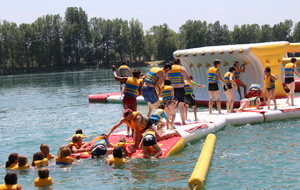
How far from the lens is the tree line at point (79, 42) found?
85438 mm

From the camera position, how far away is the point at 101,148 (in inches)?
380

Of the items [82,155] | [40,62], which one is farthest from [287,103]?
[40,62]

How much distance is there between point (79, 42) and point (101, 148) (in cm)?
8497

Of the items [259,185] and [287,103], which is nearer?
[259,185]

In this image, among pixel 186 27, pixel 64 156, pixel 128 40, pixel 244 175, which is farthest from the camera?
pixel 186 27

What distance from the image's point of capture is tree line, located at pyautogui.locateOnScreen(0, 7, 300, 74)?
85.4m

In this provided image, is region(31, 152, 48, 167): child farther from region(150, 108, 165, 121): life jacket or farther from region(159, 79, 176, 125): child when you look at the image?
region(159, 79, 176, 125): child

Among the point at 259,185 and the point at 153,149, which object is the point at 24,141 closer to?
the point at 153,149

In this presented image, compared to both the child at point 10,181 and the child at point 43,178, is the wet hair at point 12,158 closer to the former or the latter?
the child at point 43,178

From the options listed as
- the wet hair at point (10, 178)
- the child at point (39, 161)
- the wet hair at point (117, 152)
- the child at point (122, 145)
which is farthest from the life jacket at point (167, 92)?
the wet hair at point (10, 178)

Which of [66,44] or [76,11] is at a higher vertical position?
[76,11]

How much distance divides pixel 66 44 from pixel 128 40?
1285 cm

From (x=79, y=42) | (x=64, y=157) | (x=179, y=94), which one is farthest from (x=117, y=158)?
(x=79, y=42)

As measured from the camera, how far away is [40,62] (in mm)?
86688
